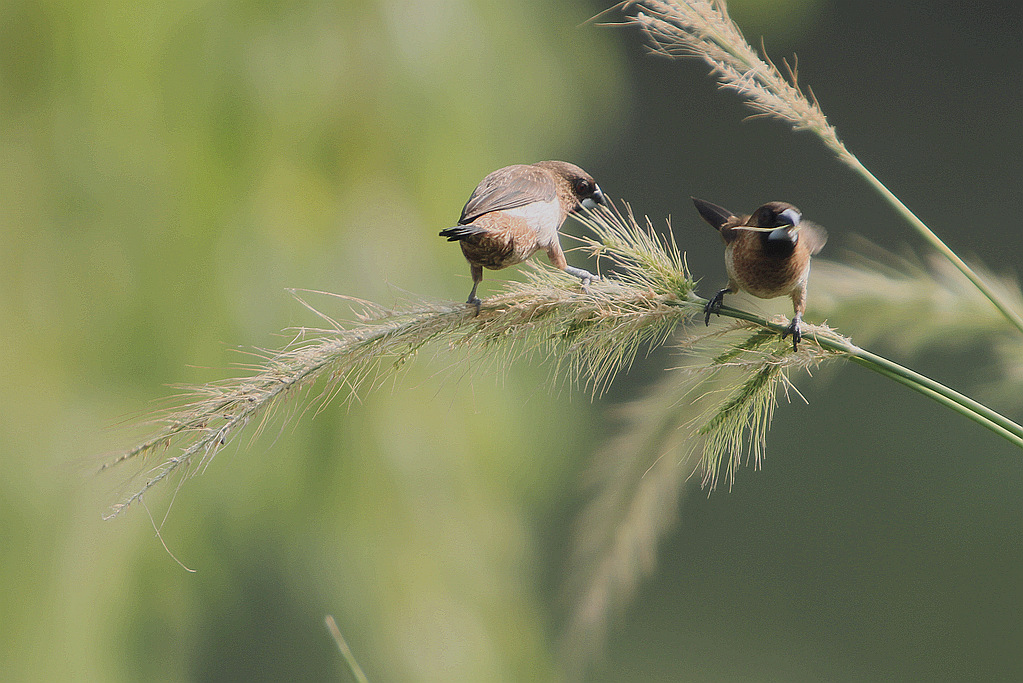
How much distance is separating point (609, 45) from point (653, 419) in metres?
0.99

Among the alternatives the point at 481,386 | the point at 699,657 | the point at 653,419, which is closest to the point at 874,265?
the point at 653,419

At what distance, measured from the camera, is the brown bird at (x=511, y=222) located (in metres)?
0.36

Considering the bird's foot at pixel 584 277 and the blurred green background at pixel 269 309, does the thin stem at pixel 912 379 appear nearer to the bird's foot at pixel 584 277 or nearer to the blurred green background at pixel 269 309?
the bird's foot at pixel 584 277

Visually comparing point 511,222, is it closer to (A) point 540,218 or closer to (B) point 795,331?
(A) point 540,218

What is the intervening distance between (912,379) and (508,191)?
0.20 meters

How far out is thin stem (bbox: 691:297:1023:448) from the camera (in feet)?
1.09

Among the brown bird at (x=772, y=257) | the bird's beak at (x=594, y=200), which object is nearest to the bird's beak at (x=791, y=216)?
the brown bird at (x=772, y=257)

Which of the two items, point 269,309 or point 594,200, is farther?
point 269,309

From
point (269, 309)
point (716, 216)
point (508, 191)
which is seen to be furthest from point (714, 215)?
point (269, 309)

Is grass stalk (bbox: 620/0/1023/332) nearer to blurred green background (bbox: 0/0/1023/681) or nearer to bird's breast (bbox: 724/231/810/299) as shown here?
bird's breast (bbox: 724/231/810/299)

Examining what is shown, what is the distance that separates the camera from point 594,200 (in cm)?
43

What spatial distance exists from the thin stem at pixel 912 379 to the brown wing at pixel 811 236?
6 cm

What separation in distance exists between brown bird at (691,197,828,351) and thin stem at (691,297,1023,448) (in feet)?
0.05

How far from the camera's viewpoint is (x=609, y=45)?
1304 millimetres
